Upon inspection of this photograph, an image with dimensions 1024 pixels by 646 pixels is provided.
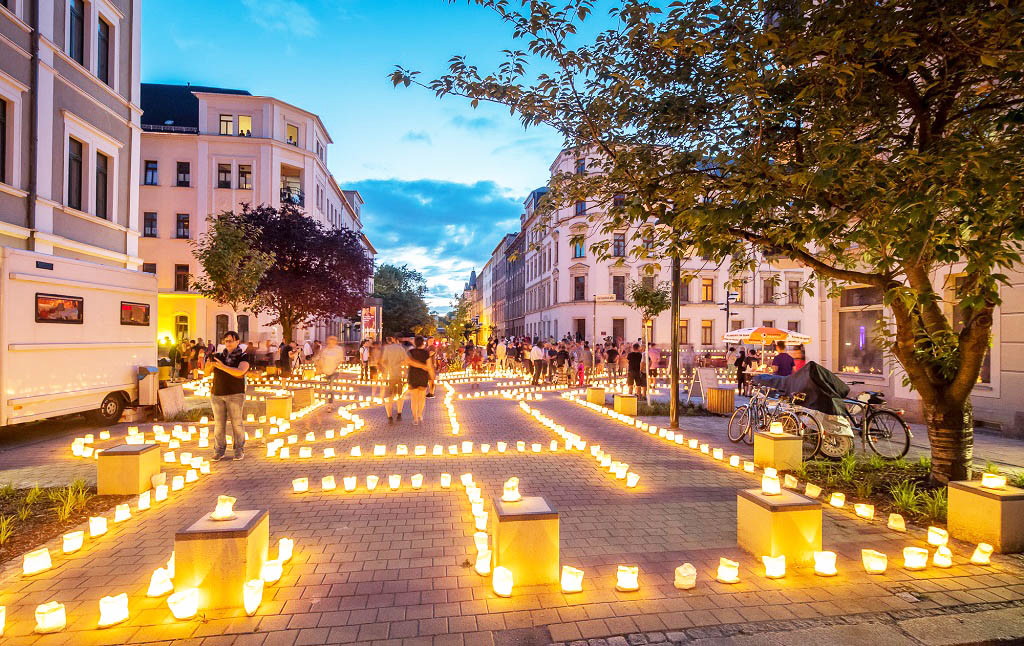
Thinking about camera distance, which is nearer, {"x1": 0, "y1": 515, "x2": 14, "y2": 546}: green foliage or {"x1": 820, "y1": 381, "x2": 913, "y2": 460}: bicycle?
{"x1": 0, "y1": 515, "x2": 14, "y2": 546}: green foliage

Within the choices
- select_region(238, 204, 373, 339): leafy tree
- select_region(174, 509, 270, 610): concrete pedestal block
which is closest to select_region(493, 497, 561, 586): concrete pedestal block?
→ select_region(174, 509, 270, 610): concrete pedestal block

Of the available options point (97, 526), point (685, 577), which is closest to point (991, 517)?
point (685, 577)

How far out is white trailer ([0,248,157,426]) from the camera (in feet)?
29.2

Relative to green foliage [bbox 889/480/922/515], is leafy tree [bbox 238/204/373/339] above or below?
above

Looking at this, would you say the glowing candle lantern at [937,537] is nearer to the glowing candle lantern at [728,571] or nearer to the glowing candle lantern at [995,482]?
the glowing candle lantern at [995,482]

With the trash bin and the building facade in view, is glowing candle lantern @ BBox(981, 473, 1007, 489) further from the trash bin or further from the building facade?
the building facade

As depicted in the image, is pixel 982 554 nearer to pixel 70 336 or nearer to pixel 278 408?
pixel 278 408

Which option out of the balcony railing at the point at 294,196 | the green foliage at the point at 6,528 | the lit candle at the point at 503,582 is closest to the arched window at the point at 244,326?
the balcony railing at the point at 294,196

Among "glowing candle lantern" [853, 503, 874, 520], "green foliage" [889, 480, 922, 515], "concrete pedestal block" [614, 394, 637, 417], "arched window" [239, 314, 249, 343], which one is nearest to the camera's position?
"glowing candle lantern" [853, 503, 874, 520]

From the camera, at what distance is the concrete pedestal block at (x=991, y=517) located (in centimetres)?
465

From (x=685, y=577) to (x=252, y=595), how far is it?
301 centimetres

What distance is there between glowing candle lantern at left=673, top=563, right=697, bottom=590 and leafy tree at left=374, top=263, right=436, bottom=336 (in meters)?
55.2

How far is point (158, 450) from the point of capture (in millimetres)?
6746

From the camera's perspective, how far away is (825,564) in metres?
4.21
